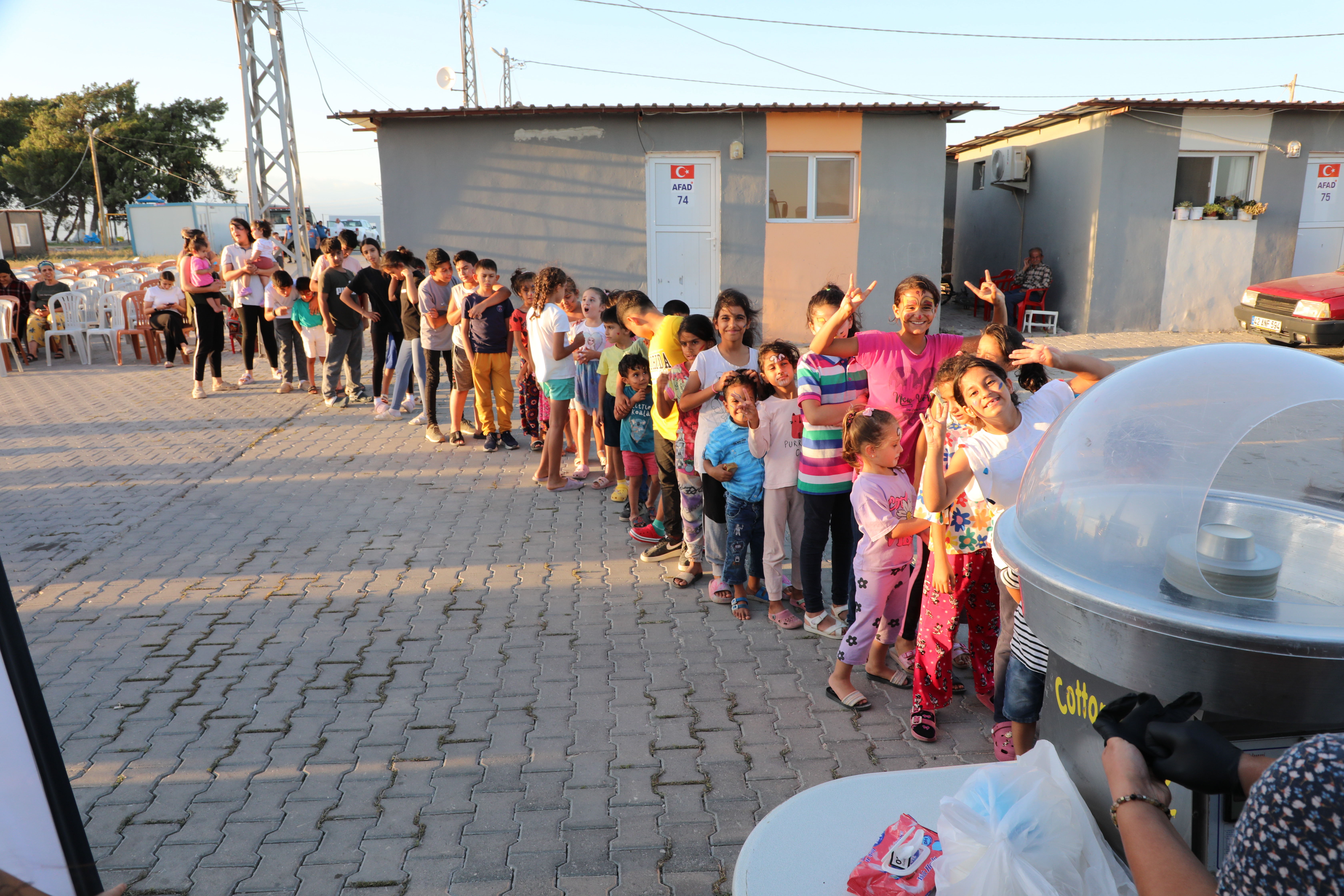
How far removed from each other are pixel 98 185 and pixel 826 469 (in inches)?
2020

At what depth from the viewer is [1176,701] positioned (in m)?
1.64

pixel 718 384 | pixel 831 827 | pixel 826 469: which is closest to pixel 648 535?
pixel 718 384

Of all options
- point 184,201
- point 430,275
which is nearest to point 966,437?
point 430,275

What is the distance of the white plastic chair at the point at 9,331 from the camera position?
1270 cm

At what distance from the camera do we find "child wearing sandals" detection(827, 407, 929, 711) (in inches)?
146

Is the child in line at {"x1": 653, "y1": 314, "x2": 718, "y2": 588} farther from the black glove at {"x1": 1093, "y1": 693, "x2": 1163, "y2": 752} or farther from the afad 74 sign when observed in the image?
the afad 74 sign

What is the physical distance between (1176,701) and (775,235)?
12716 mm

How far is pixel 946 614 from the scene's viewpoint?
3.48 m

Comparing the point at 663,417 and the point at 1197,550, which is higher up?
the point at 1197,550

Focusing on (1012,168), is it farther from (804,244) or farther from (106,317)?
(106,317)

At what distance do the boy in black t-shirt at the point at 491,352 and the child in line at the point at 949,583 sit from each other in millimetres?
5142

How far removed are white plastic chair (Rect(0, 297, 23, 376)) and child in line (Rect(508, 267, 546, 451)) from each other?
31.4 feet

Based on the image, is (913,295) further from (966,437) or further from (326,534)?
(326,534)

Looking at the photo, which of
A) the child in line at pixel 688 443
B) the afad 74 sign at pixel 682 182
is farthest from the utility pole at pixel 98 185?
the child in line at pixel 688 443
